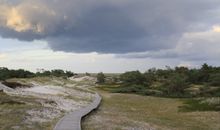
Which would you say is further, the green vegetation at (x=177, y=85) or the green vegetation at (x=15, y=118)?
the green vegetation at (x=177, y=85)

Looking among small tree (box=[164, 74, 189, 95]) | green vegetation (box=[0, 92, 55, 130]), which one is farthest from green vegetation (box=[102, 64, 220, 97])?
green vegetation (box=[0, 92, 55, 130])

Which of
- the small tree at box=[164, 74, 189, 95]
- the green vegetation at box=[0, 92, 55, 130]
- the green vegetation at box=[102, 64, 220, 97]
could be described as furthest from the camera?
the small tree at box=[164, 74, 189, 95]

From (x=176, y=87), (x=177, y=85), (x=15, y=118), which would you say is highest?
(x=177, y=85)

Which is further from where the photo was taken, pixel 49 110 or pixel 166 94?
pixel 166 94

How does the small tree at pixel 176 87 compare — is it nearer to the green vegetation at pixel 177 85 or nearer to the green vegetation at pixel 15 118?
the green vegetation at pixel 177 85

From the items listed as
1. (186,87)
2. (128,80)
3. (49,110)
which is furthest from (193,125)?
(128,80)

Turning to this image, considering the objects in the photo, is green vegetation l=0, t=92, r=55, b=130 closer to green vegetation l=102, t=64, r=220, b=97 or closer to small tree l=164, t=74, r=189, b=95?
green vegetation l=102, t=64, r=220, b=97

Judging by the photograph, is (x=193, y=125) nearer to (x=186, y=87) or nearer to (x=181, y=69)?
(x=186, y=87)

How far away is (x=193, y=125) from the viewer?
45812 mm

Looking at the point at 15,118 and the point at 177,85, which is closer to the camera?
the point at 15,118

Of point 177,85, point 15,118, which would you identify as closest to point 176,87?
point 177,85

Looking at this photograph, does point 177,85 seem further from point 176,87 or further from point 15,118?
point 15,118

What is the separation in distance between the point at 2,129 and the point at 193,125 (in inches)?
938

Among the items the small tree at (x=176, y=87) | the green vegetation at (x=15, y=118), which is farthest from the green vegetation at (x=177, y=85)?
the green vegetation at (x=15, y=118)
